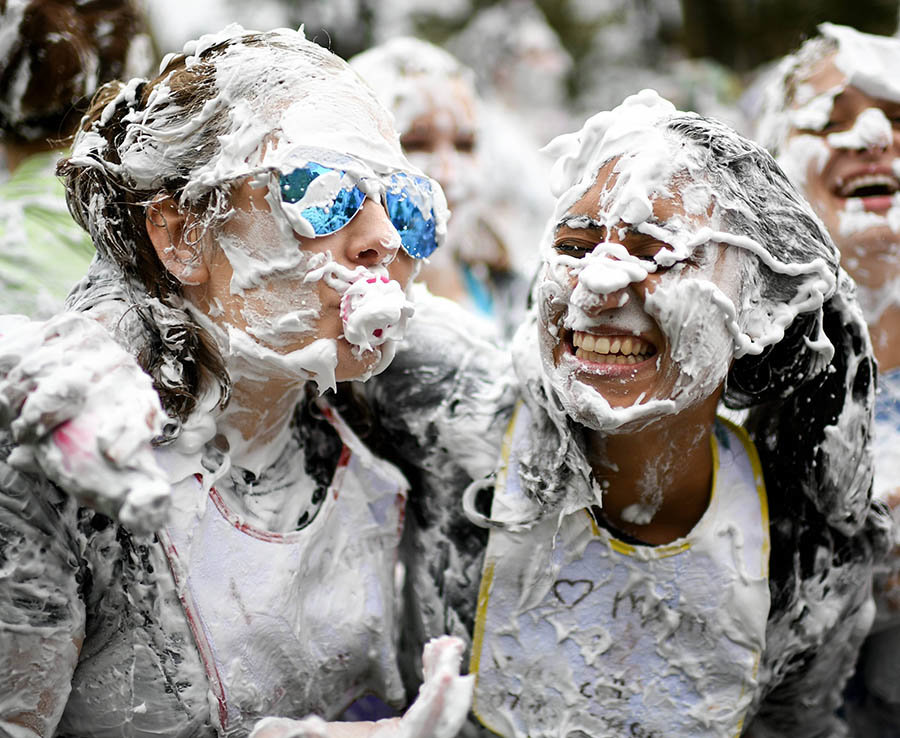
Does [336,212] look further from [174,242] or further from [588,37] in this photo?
[588,37]

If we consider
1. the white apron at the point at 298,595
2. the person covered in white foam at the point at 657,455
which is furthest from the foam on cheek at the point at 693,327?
the white apron at the point at 298,595

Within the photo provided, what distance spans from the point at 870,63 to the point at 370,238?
1.47m

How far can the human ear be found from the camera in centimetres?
169

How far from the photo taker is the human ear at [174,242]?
5.56ft

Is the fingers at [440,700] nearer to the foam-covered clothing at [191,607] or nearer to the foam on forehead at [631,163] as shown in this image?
the foam-covered clothing at [191,607]

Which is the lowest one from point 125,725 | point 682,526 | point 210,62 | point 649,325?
point 125,725

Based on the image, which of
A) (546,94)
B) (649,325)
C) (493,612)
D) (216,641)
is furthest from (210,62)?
(546,94)

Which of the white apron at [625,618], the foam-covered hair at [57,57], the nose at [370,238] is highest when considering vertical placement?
the nose at [370,238]

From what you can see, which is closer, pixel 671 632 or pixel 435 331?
pixel 671 632

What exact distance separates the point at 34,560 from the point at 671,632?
120cm

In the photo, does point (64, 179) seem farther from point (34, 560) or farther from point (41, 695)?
point (41, 695)

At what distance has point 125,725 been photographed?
1727 mm

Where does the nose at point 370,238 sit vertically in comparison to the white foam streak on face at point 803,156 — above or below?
above

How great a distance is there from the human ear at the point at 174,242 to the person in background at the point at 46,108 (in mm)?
784
